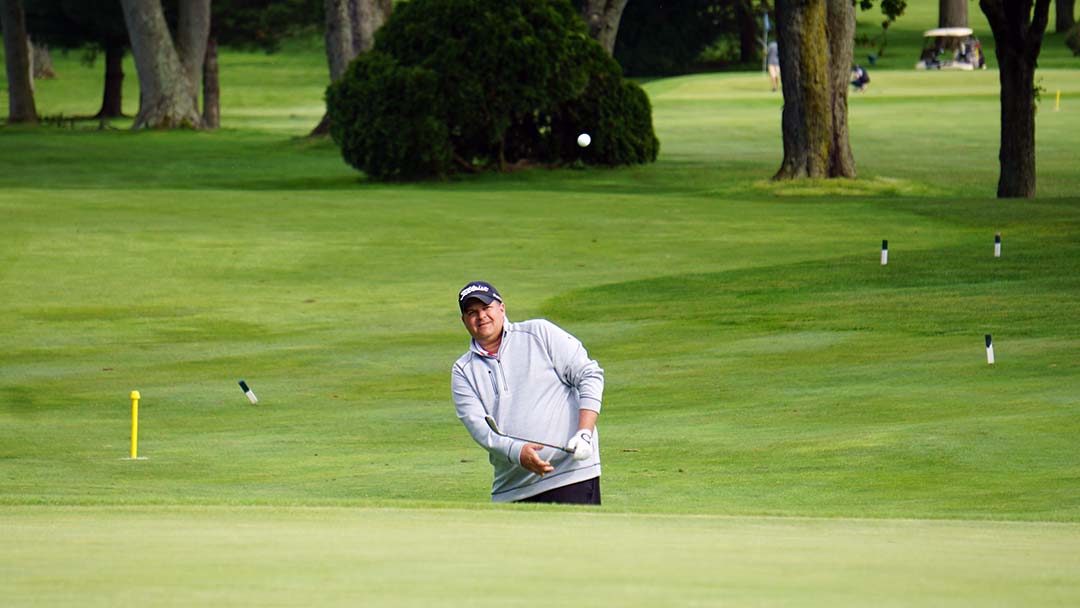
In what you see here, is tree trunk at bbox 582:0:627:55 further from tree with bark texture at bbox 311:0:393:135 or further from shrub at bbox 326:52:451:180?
shrub at bbox 326:52:451:180

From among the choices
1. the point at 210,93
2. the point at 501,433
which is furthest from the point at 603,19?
the point at 501,433

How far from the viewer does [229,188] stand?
136ft

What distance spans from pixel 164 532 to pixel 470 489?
4.28m

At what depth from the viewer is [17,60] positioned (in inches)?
2781

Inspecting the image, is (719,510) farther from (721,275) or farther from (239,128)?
(239,128)

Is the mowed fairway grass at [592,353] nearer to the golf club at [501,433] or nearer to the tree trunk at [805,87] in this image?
the golf club at [501,433]

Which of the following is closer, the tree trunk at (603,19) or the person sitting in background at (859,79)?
the tree trunk at (603,19)

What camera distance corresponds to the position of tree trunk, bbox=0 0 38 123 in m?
69.9

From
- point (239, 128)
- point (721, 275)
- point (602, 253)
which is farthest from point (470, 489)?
point (239, 128)

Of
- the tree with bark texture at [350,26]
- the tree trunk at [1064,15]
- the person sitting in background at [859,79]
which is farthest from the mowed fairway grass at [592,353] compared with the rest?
the tree trunk at [1064,15]

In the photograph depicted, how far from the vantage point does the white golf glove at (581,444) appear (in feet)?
27.9

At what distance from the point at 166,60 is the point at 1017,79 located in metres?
37.9

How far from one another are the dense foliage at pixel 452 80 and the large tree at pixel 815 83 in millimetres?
7050

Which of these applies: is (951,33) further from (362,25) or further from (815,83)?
(815,83)
